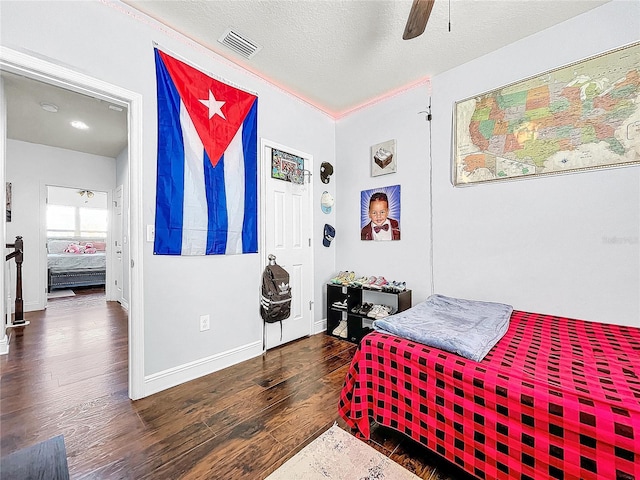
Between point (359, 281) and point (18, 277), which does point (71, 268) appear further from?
point (359, 281)

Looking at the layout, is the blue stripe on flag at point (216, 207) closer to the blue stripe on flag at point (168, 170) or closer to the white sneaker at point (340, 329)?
the blue stripe on flag at point (168, 170)

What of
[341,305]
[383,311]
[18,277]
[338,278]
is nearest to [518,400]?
[383,311]

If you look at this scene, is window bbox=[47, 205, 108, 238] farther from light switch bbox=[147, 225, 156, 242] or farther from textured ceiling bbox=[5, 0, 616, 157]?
light switch bbox=[147, 225, 156, 242]

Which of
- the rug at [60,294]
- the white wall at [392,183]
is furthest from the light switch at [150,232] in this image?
the rug at [60,294]

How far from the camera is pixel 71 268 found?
237 inches

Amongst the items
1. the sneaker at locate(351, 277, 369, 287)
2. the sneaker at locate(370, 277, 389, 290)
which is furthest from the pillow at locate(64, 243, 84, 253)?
the sneaker at locate(370, 277, 389, 290)

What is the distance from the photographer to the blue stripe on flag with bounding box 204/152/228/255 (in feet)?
7.50

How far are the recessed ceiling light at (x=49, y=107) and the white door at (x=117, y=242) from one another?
5.44 feet

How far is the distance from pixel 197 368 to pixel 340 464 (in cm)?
143

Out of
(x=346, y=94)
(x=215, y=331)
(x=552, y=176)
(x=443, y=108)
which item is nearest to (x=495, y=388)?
(x=552, y=176)

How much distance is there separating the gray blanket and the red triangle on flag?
199 cm

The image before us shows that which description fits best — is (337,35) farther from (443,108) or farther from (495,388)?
(495,388)

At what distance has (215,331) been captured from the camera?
235 centimetres

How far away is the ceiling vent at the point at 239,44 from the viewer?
2.12 meters
